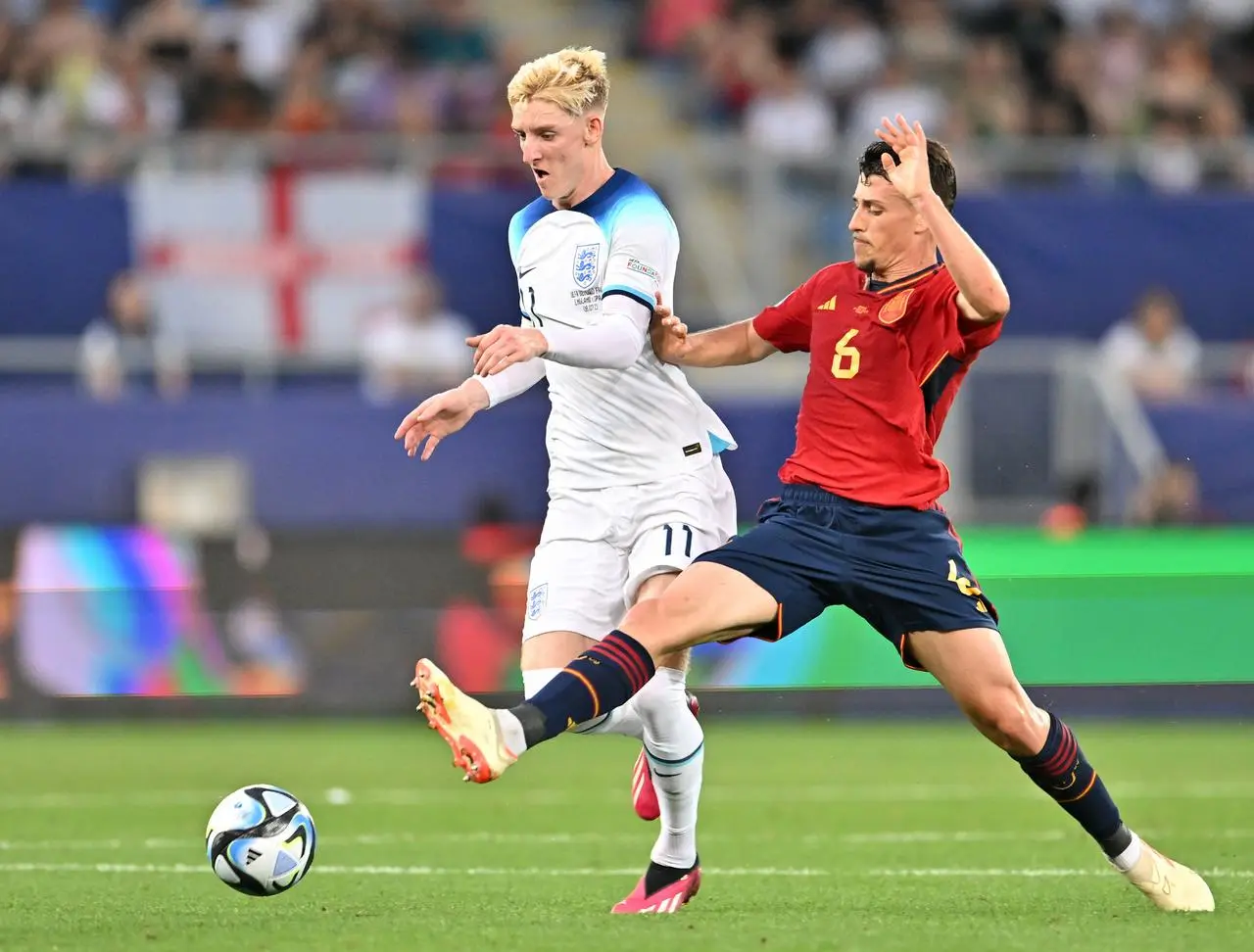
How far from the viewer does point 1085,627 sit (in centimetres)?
1435

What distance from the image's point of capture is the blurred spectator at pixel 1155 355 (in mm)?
16047

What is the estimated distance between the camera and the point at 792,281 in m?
16.3

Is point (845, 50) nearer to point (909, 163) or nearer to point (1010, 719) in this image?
point (909, 163)

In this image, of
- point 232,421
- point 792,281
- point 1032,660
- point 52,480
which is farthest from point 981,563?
point 52,480

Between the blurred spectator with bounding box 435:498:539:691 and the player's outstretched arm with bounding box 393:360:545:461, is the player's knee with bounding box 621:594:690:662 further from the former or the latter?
the blurred spectator with bounding box 435:498:539:691

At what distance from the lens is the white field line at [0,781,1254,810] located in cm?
1072

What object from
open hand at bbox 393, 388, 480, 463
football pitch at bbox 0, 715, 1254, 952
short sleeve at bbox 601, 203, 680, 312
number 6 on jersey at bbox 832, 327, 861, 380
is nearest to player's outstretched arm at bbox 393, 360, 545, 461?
open hand at bbox 393, 388, 480, 463

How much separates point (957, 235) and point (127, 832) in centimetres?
504

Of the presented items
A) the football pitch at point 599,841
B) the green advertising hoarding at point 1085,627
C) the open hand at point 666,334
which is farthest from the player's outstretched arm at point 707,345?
the green advertising hoarding at point 1085,627

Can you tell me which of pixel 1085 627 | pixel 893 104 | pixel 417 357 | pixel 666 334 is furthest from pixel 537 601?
pixel 893 104

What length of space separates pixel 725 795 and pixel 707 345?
14.3ft

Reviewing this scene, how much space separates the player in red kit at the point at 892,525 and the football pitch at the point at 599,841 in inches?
23.2

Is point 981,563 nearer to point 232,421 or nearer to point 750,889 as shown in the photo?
point 232,421

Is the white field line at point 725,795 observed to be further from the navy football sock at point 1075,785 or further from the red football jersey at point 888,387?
the red football jersey at point 888,387
